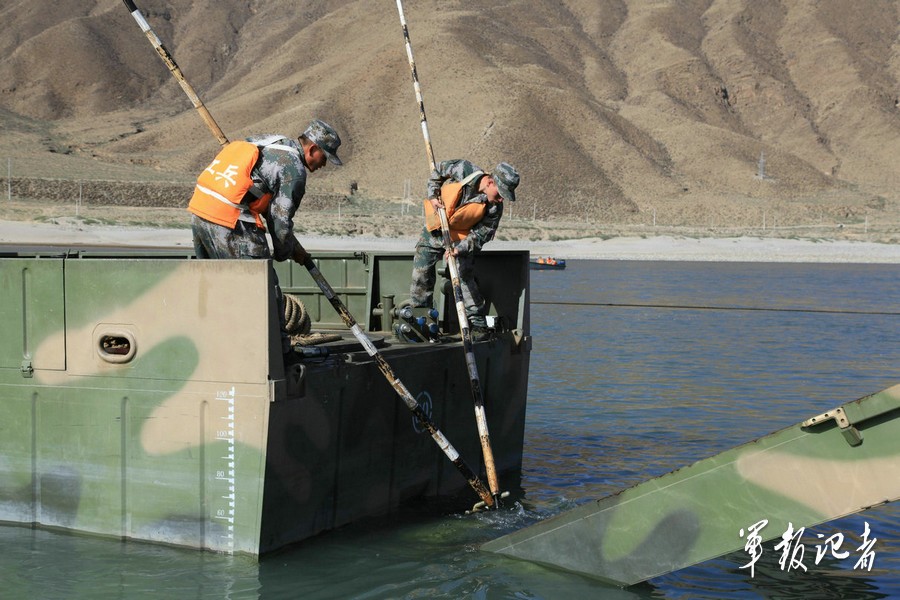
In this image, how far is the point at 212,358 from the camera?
21.5 ft

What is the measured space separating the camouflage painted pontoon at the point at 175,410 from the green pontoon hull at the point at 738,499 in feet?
4.67

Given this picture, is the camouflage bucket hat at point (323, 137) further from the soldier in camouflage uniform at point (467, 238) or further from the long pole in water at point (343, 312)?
the soldier in camouflage uniform at point (467, 238)

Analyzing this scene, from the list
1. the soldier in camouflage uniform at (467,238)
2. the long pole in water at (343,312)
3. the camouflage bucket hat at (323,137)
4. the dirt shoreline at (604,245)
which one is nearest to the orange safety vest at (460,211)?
the soldier in camouflage uniform at (467,238)

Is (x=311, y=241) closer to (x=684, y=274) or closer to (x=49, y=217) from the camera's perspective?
(x=49, y=217)

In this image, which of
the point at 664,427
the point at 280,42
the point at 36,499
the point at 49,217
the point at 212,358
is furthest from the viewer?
the point at 280,42

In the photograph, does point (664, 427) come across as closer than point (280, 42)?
Yes

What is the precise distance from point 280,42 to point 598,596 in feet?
532

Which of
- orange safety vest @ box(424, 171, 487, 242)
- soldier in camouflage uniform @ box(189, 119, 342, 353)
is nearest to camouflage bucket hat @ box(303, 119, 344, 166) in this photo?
soldier in camouflage uniform @ box(189, 119, 342, 353)

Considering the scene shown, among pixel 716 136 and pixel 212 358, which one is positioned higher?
pixel 716 136

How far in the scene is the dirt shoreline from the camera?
148 ft

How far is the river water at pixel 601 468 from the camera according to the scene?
22.6 feet

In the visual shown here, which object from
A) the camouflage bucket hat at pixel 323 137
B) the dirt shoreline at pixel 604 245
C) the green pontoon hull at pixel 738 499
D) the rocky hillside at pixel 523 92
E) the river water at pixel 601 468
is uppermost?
the rocky hillside at pixel 523 92

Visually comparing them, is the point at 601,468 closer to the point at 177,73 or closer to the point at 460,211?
the point at 460,211

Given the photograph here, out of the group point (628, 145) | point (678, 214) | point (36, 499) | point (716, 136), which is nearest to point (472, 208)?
point (36, 499)
